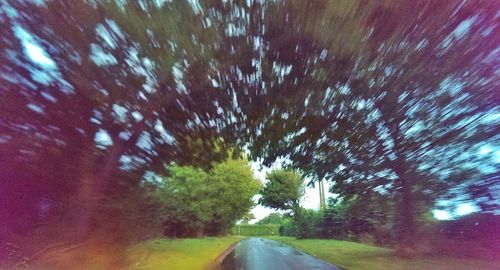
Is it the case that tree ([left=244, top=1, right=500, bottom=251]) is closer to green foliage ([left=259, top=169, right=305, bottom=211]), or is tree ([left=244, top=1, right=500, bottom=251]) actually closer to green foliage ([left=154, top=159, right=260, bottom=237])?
green foliage ([left=154, top=159, right=260, bottom=237])

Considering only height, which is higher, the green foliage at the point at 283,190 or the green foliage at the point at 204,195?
the green foliage at the point at 283,190

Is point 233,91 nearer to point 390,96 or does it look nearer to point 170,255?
point 390,96

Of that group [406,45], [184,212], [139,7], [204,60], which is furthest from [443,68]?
[184,212]

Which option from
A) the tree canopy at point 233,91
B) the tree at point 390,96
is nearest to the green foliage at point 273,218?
the tree at point 390,96

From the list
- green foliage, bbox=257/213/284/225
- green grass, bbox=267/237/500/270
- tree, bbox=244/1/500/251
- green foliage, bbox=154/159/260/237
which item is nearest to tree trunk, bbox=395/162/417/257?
tree, bbox=244/1/500/251

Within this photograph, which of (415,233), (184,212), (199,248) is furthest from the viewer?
(199,248)

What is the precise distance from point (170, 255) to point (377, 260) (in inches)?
313

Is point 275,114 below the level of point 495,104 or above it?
above

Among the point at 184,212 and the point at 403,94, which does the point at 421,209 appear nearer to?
the point at 403,94

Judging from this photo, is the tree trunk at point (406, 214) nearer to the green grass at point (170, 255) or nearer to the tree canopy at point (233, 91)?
the tree canopy at point (233, 91)

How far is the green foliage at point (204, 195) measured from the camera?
1563 centimetres

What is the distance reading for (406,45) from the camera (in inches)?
362

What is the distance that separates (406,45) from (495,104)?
97.8 inches

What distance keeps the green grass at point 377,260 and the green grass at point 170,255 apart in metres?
6.14
